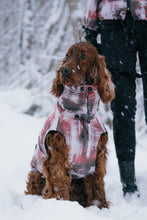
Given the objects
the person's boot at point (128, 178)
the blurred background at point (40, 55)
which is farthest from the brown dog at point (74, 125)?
the blurred background at point (40, 55)

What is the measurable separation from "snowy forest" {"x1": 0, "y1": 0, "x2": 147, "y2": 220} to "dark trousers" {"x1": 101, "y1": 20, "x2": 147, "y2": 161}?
0.16 meters

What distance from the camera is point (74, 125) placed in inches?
62.2

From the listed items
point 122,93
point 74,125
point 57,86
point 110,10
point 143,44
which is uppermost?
point 110,10

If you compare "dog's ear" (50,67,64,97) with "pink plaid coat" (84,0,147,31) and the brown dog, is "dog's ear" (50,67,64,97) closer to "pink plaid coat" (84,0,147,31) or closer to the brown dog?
the brown dog

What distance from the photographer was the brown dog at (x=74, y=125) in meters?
1.56

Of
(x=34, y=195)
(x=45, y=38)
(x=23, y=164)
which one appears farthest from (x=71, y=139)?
(x=45, y=38)

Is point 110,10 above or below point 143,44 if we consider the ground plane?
above

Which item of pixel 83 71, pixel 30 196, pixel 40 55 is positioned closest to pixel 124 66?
pixel 83 71

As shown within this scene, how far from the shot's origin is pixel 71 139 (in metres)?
1.57

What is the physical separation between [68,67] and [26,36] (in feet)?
19.0

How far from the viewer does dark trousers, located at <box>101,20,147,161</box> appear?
1729mm

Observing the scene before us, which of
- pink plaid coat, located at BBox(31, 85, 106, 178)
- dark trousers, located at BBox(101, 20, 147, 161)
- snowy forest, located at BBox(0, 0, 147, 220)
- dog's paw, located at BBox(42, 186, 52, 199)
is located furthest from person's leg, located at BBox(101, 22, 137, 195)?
dog's paw, located at BBox(42, 186, 52, 199)

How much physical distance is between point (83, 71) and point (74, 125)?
13.2 inches

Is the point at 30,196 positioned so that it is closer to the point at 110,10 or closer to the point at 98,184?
the point at 98,184
